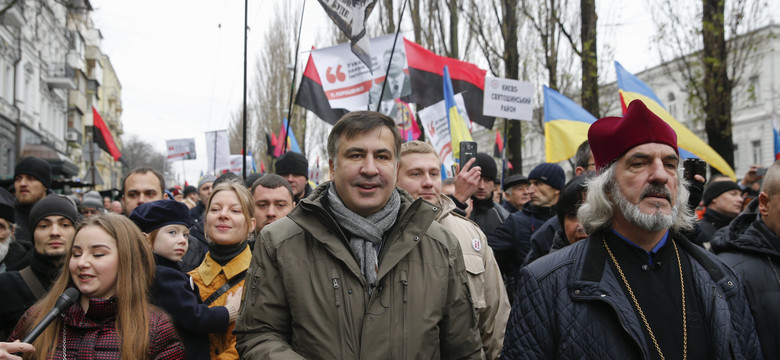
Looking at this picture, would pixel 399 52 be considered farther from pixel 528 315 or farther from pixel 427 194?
pixel 528 315

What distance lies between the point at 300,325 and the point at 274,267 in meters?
0.26

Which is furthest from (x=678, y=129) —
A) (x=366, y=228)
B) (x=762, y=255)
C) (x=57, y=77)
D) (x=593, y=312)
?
(x=57, y=77)

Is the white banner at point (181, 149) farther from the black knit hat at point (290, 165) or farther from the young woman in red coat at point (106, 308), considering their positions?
the young woman in red coat at point (106, 308)

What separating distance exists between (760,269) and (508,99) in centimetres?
688

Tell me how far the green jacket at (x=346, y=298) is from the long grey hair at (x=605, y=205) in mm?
599

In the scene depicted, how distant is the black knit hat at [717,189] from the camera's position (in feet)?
19.3

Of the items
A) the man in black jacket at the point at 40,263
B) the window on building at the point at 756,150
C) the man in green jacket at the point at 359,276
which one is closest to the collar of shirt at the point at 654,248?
the man in green jacket at the point at 359,276

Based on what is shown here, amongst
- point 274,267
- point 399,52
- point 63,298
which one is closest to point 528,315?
point 274,267

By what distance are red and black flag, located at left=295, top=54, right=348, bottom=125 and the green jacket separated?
5.52 meters

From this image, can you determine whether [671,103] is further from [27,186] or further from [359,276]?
[359,276]

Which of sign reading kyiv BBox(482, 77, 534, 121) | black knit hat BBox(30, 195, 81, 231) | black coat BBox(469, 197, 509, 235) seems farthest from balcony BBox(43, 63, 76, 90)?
black coat BBox(469, 197, 509, 235)

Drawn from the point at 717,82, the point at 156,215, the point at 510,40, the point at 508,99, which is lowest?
the point at 156,215

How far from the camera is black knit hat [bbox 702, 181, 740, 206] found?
232 inches

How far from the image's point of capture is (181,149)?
1947 cm
